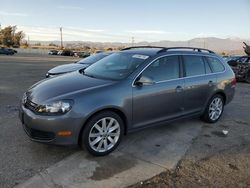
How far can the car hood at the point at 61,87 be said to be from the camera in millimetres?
4125

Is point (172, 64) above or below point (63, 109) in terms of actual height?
above

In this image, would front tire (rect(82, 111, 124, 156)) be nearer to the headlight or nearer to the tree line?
the headlight

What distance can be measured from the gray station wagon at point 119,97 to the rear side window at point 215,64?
41 mm

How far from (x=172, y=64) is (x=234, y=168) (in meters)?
2.11

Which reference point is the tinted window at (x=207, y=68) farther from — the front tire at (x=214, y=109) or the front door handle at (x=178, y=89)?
the front door handle at (x=178, y=89)

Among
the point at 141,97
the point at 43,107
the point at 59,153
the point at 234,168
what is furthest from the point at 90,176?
the point at 234,168

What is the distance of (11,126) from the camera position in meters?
5.43

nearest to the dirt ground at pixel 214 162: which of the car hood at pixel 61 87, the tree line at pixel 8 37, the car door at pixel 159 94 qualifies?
the car door at pixel 159 94

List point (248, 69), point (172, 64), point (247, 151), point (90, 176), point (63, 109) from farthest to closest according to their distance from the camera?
point (248, 69), point (172, 64), point (247, 151), point (63, 109), point (90, 176)

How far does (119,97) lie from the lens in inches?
169

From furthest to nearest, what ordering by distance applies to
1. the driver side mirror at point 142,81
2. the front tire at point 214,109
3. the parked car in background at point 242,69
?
1. the parked car in background at point 242,69
2. the front tire at point 214,109
3. the driver side mirror at point 142,81

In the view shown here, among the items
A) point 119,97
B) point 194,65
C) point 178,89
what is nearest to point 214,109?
point 194,65

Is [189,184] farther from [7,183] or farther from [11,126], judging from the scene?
[11,126]

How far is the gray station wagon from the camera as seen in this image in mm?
3957
